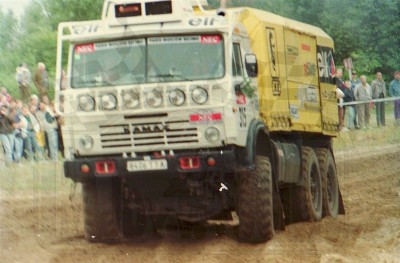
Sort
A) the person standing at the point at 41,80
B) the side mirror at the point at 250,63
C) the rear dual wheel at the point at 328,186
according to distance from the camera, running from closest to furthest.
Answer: the side mirror at the point at 250,63 → the person standing at the point at 41,80 → the rear dual wheel at the point at 328,186

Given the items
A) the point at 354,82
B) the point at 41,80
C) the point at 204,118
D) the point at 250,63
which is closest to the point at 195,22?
the point at 250,63

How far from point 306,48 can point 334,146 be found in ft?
4.01

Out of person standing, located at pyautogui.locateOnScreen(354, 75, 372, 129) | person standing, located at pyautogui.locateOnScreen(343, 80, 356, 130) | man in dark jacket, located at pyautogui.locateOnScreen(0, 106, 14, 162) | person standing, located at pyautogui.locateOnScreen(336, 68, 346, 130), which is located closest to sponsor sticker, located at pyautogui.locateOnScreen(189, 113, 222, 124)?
person standing, located at pyautogui.locateOnScreen(354, 75, 372, 129)

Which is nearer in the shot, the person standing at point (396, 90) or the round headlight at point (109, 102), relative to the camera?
the round headlight at point (109, 102)

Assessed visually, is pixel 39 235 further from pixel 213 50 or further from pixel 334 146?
pixel 334 146

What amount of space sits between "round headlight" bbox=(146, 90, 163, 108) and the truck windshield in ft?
0.42

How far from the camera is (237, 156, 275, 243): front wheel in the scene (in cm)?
1045

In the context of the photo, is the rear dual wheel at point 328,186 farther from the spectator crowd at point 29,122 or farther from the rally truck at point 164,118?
the spectator crowd at point 29,122

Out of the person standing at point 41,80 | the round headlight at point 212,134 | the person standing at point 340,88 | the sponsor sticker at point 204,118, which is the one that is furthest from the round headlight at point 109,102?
the person standing at point 340,88

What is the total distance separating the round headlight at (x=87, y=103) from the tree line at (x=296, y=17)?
980 mm

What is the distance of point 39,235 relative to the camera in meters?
11.4

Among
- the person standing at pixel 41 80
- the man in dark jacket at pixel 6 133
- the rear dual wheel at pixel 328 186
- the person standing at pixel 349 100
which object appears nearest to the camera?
the person standing at pixel 41 80

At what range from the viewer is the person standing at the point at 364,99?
1155 centimetres

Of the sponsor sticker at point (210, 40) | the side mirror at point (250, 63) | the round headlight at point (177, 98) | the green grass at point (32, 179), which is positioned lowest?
the green grass at point (32, 179)
